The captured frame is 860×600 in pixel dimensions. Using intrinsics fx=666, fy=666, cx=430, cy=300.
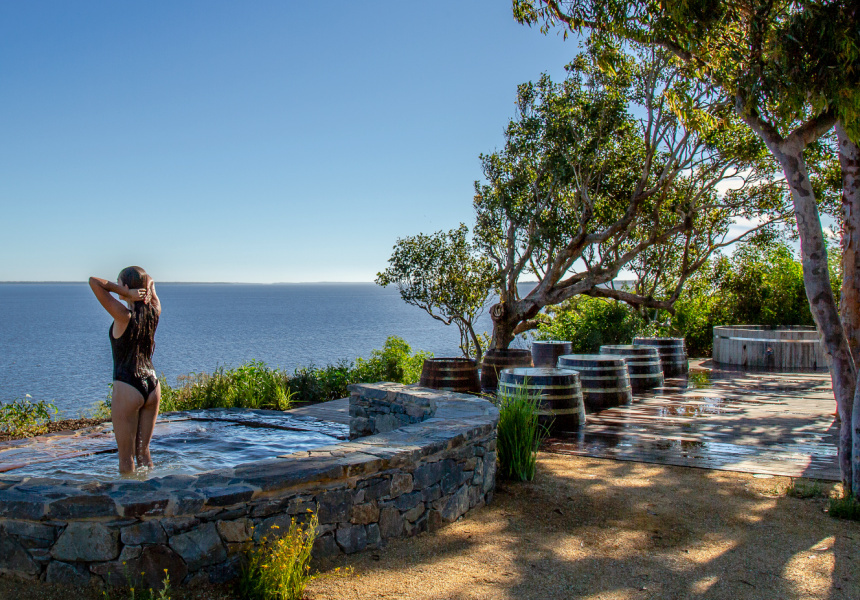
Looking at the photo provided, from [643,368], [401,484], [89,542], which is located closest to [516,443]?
[401,484]

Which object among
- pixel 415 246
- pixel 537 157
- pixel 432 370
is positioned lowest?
pixel 432 370

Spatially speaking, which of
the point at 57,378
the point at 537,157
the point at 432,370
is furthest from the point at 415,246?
the point at 57,378

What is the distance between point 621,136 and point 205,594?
11.3 meters

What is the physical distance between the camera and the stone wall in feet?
10.8

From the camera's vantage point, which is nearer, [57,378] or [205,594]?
[205,594]

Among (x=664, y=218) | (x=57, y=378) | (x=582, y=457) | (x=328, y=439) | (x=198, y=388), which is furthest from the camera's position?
(x=57, y=378)

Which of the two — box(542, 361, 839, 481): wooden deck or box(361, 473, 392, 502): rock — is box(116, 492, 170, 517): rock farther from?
box(542, 361, 839, 481): wooden deck

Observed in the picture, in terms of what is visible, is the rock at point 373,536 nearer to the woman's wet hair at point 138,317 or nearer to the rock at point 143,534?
the rock at point 143,534

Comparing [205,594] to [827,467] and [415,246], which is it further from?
[415,246]

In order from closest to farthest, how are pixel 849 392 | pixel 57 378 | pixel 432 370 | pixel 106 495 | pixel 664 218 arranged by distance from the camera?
pixel 106 495 → pixel 849 392 → pixel 432 370 → pixel 664 218 → pixel 57 378

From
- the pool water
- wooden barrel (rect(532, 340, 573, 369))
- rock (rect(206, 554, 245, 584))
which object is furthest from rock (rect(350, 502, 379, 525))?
wooden barrel (rect(532, 340, 573, 369))

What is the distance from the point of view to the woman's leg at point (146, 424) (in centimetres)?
481

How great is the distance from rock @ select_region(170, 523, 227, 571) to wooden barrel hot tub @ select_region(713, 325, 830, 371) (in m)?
12.4

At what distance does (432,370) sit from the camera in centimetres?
809
